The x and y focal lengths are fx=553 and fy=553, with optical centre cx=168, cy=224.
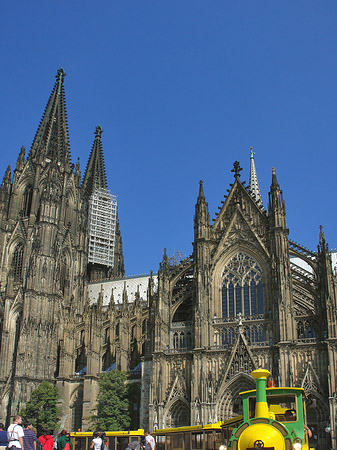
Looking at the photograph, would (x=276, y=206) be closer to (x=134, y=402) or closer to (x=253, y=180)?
(x=134, y=402)

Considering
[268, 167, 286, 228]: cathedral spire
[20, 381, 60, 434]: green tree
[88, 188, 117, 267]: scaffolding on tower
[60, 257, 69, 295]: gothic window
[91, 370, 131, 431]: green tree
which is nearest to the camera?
[268, 167, 286, 228]: cathedral spire

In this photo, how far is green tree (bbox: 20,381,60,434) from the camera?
4712 cm

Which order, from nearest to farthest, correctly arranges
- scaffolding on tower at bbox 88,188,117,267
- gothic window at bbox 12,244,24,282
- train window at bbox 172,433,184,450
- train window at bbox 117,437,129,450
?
train window at bbox 172,433,184,450 < train window at bbox 117,437,129,450 < gothic window at bbox 12,244,24,282 < scaffolding on tower at bbox 88,188,117,267

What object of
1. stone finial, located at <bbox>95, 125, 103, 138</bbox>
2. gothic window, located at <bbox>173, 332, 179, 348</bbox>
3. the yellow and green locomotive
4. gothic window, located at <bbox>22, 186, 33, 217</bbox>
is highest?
stone finial, located at <bbox>95, 125, 103, 138</bbox>

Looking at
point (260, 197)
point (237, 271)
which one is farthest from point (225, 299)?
point (260, 197)

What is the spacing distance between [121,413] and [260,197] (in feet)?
98.7

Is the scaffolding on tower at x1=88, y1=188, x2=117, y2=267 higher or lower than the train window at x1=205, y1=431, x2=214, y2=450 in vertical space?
higher

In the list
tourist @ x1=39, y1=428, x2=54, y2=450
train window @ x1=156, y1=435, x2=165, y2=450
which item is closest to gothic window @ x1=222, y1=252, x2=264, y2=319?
train window @ x1=156, y1=435, x2=165, y2=450

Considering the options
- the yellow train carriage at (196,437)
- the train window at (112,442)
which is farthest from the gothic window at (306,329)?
the train window at (112,442)

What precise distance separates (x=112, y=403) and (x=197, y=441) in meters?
20.4

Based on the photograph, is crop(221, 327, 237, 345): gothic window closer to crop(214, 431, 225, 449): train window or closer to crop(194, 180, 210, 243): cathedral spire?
crop(194, 180, 210, 243): cathedral spire

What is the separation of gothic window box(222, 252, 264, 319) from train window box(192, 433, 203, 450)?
54.7ft

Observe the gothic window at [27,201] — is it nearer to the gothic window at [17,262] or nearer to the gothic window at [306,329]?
the gothic window at [17,262]

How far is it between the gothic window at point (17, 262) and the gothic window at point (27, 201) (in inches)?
175
